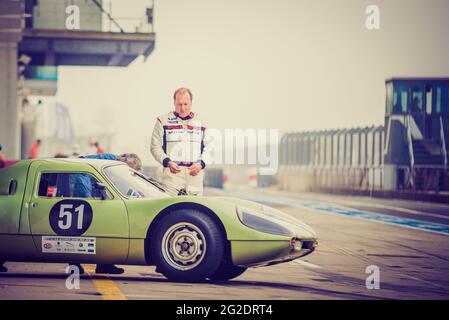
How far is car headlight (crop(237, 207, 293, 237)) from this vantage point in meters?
9.20

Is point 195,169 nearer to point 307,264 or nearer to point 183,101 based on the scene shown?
point 183,101

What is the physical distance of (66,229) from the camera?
9312mm

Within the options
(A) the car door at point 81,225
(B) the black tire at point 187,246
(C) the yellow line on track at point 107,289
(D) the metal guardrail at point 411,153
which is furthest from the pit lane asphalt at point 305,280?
(D) the metal guardrail at point 411,153

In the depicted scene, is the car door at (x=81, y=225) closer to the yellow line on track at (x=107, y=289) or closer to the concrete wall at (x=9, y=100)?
the yellow line on track at (x=107, y=289)

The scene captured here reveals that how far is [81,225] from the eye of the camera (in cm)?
929

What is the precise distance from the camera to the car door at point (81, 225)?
30.2ft

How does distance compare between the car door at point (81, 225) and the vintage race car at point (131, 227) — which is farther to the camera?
the car door at point (81, 225)

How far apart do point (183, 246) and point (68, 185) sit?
4.42ft

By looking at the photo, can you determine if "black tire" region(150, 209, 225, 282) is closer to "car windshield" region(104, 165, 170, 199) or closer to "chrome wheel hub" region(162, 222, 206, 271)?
"chrome wheel hub" region(162, 222, 206, 271)

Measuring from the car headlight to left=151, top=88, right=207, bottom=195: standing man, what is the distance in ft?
4.94
